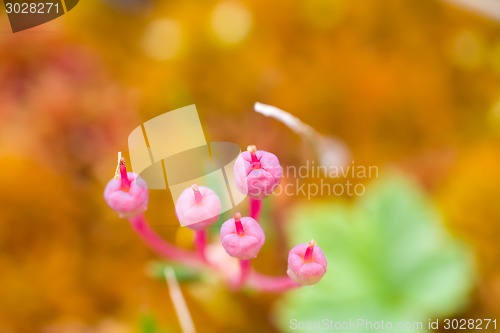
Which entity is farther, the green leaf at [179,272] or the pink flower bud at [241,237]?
the green leaf at [179,272]

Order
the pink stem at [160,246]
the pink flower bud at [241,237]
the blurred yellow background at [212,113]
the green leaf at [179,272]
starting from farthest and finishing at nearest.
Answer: the blurred yellow background at [212,113] → the green leaf at [179,272] → the pink stem at [160,246] → the pink flower bud at [241,237]

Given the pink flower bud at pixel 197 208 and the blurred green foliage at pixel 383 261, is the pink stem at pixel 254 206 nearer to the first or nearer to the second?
the pink flower bud at pixel 197 208

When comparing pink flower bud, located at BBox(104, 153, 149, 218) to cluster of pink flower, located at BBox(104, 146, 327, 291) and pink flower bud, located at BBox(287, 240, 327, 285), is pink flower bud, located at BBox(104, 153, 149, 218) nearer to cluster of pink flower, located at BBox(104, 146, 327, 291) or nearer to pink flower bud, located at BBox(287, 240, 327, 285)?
cluster of pink flower, located at BBox(104, 146, 327, 291)

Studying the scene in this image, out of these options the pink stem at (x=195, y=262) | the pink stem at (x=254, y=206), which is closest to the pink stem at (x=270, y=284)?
the pink stem at (x=195, y=262)

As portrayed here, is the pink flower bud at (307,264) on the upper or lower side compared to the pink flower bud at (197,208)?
lower

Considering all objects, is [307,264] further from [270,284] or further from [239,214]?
[270,284]

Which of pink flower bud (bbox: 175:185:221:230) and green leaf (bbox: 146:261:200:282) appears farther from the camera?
green leaf (bbox: 146:261:200:282)

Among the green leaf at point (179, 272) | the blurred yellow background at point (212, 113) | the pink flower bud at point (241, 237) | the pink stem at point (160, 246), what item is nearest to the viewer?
the pink flower bud at point (241, 237)

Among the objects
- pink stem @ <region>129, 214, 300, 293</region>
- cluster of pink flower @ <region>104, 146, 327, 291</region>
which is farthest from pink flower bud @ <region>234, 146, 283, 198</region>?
pink stem @ <region>129, 214, 300, 293</region>
